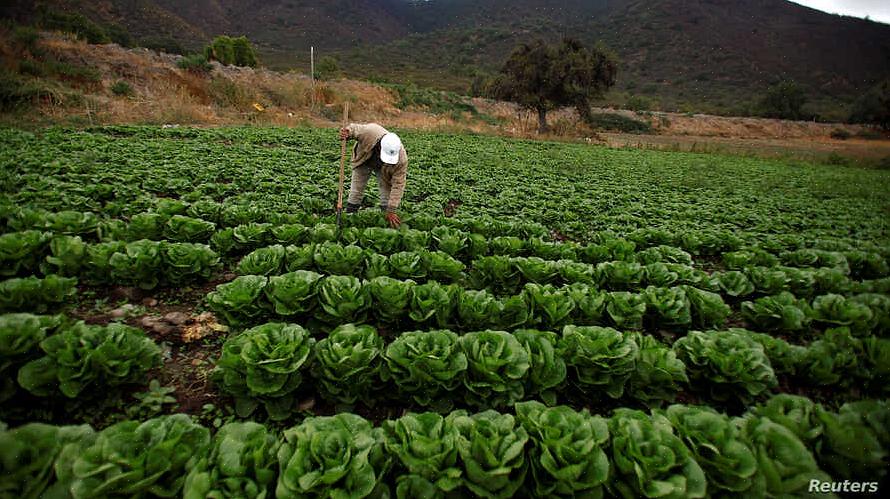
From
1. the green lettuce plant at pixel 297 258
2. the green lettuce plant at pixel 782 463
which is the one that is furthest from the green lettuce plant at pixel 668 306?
the green lettuce plant at pixel 297 258

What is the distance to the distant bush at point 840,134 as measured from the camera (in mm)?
43031

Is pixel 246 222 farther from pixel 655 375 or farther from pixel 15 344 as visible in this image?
pixel 655 375

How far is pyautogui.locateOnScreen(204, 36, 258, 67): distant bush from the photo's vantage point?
119 feet

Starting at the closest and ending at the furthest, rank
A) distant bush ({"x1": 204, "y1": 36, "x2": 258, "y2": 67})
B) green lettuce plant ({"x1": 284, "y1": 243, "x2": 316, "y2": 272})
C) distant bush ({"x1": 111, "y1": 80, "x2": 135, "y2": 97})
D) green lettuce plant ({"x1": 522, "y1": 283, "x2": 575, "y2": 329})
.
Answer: green lettuce plant ({"x1": 522, "y1": 283, "x2": 575, "y2": 329}) → green lettuce plant ({"x1": 284, "y1": 243, "x2": 316, "y2": 272}) → distant bush ({"x1": 111, "y1": 80, "x2": 135, "y2": 97}) → distant bush ({"x1": 204, "y1": 36, "x2": 258, "y2": 67})

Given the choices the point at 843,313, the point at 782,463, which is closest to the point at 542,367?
the point at 782,463

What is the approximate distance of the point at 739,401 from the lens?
3.26 metres

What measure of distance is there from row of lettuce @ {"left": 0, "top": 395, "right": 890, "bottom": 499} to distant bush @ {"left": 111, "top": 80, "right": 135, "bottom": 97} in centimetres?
2697

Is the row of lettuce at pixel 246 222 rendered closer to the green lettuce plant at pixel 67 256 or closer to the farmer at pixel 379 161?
the farmer at pixel 379 161

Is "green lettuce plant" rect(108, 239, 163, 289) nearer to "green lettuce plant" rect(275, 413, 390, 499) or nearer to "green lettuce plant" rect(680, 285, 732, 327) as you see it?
"green lettuce plant" rect(275, 413, 390, 499)

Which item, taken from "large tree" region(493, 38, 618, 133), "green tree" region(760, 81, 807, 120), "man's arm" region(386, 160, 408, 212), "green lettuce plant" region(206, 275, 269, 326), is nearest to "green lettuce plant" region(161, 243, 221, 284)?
"green lettuce plant" region(206, 275, 269, 326)

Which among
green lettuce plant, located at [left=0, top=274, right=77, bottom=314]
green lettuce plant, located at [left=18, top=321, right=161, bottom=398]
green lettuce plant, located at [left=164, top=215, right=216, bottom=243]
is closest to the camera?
green lettuce plant, located at [left=18, top=321, right=161, bottom=398]

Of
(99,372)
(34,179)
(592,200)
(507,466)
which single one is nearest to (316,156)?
(34,179)

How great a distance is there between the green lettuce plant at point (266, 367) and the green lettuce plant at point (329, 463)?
2.26 ft
